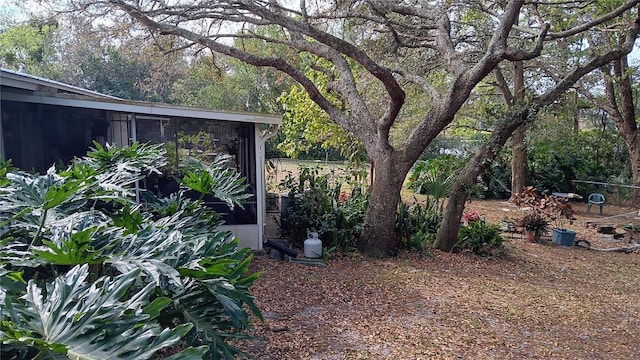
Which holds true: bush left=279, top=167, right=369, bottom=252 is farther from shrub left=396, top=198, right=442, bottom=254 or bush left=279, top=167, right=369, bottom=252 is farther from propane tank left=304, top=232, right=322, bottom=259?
→ shrub left=396, top=198, right=442, bottom=254

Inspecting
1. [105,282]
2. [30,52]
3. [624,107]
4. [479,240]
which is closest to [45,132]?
[105,282]

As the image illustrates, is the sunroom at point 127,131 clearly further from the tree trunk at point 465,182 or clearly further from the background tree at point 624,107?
the background tree at point 624,107

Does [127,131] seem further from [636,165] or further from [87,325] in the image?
[636,165]

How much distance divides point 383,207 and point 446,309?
2.22 metres

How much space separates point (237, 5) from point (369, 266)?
4.36 meters

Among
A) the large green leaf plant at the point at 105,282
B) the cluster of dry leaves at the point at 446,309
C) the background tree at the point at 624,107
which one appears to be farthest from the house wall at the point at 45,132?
the background tree at the point at 624,107

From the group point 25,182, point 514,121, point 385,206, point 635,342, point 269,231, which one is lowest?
point 635,342

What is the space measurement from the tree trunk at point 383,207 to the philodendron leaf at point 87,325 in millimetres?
5080

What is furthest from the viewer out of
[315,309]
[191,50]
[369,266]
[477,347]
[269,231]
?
[191,50]

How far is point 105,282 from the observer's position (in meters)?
1.74

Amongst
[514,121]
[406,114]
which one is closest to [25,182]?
[514,121]

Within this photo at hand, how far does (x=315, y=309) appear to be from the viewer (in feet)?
14.5

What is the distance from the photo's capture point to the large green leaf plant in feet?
5.07

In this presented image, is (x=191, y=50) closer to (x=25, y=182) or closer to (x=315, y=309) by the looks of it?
(x=315, y=309)
